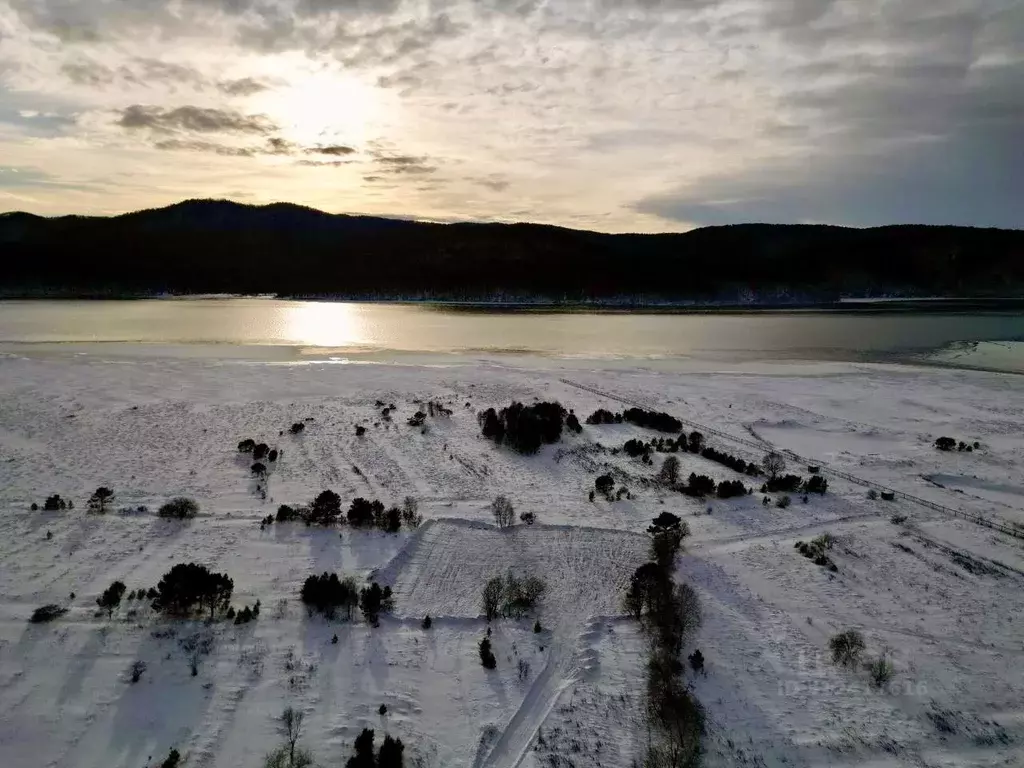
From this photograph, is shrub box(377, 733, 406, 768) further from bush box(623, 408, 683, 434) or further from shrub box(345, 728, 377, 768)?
bush box(623, 408, 683, 434)

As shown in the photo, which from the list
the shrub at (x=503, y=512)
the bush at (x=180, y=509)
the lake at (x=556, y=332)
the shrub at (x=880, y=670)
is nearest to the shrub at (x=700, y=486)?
the shrub at (x=503, y=512)

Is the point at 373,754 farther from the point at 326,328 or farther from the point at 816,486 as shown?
the point at 326,328

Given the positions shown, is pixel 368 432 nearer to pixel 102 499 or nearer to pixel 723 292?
pixel 102 499

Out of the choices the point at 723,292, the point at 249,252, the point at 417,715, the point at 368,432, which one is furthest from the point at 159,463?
the point at 249,252

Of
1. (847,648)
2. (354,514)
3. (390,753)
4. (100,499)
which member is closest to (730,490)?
(847,648)

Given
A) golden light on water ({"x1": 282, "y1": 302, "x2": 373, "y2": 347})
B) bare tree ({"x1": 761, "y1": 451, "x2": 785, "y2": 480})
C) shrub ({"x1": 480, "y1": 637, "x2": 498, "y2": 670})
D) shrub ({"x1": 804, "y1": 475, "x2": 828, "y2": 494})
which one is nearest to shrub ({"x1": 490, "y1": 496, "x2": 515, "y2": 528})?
shrub ({"x1": 480, "y1": 637, "x2": 498, "y2": 670})
